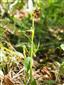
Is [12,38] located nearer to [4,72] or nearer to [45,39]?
[45,39]

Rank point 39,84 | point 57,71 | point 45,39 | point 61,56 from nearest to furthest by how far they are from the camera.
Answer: point 39,84, point 57,71, point 61,56, point 45,39

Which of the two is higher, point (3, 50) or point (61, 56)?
point (3, 50)

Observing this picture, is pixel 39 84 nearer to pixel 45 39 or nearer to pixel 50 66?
pixel 50 66

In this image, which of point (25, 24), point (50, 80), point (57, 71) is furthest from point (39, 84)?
point (25, 24)

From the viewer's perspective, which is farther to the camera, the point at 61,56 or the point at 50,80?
the point at 61,56

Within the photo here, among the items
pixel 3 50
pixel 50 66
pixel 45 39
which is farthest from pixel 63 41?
pixel 3 50

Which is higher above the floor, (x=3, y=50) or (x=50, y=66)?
(x=3, y=50)

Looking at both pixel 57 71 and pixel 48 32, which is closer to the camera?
pixel 57 71

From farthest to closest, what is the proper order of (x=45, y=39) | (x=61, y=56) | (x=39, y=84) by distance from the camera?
(x=45, y=39)
(x=61, y=56)
(x=39, y=84)

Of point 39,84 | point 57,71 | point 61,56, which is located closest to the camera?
point 39,84
